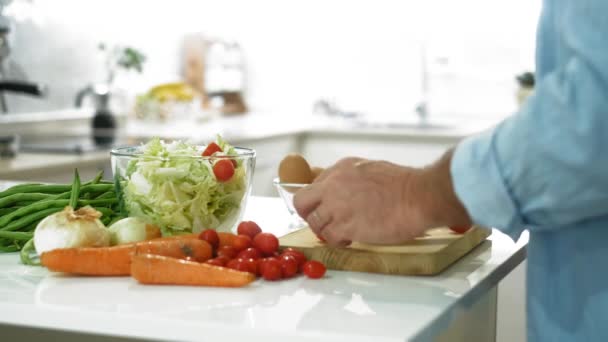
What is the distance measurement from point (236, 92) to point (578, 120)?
4.24 m

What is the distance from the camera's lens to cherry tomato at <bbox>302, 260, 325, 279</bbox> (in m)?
1.12

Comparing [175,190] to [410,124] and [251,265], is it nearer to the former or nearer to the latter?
[251,265]

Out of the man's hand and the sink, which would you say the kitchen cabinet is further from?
the man's hand

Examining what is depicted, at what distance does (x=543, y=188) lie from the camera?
0.93m

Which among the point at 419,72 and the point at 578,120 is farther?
the point at 419,72

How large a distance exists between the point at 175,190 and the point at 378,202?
1.11 ft

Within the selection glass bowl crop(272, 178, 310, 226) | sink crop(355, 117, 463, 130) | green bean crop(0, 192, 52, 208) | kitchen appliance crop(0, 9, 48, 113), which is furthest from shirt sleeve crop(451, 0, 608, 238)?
sink crop(355, 117, 463, 130)

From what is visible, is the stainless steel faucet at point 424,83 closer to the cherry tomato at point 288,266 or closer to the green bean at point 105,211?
the green bean at point 105,211

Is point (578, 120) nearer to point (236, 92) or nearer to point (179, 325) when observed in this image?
point (179, 325)

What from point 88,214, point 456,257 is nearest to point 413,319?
point 456,257

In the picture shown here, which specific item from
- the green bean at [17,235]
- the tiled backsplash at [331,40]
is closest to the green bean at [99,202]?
the green bean at [17,235]

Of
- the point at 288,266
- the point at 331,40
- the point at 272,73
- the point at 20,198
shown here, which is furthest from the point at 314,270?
the point at 272,73

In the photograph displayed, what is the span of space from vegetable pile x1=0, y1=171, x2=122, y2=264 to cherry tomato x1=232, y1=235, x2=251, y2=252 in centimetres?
23

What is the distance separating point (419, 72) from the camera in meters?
4.84
